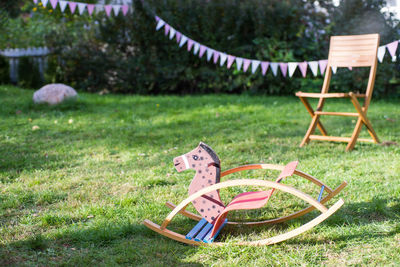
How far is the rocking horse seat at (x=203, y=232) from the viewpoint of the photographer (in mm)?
2111

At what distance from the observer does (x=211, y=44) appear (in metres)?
7.80

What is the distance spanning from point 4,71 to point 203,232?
8.95m

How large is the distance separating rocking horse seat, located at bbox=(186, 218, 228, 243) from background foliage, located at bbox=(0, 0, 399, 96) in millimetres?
5589

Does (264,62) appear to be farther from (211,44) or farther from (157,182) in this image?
(211,44)

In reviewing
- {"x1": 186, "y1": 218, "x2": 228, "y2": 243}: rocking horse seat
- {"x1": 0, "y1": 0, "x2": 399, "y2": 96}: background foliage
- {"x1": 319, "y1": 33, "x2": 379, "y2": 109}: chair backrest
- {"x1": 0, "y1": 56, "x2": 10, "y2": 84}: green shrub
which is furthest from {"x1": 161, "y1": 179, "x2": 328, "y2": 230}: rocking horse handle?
{"x1": 0, "y1": 56, "x2": 10, "y2": 84}: green shrub

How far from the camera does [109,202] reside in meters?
2.73

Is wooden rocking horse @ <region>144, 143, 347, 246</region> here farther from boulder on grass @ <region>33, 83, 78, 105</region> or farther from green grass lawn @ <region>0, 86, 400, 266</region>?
boulder on grass @ <region>33, 83, 78, 105</region>

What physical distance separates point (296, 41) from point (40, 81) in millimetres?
6074

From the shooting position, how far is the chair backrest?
4.11 m

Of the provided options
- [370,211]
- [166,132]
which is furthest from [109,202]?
[166,132]

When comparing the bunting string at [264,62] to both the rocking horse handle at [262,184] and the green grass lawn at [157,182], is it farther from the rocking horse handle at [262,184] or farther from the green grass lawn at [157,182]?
the rocking horse handle at [262,184]

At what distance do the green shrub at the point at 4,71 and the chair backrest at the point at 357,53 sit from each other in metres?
8.13

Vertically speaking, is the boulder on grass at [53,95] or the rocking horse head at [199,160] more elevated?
the rocking horse head at [199,160]

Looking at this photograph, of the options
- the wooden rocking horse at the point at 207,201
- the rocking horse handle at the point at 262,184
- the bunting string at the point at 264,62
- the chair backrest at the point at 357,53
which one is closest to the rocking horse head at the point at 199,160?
the wooden rocking horse at the point at 207,201
